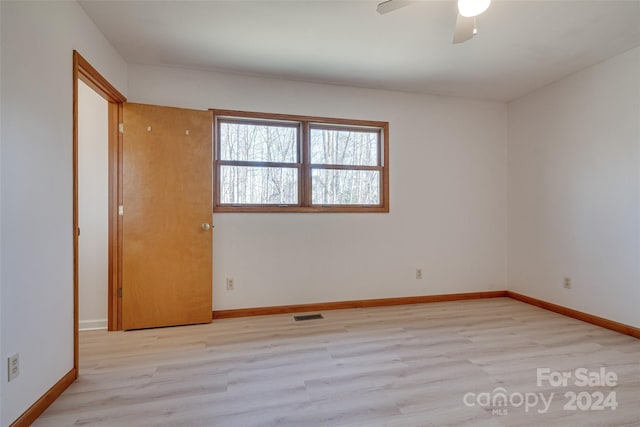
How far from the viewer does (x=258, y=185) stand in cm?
315

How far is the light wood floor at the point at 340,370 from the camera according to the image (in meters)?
1.54

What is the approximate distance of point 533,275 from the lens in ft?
11.5

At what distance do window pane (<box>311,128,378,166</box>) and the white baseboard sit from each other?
2.65 meters

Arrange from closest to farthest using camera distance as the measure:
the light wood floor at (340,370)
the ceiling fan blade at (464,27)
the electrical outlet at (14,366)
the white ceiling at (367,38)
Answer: the electrical outlet at (14,366) → the light wood floor at (340,370) → the ceiling fan blade at (464,27) → the white ceiling at (367,38)

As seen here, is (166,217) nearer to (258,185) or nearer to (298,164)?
(258,185)

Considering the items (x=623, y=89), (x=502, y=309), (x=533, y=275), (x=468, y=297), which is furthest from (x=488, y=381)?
(x=623, y=89)

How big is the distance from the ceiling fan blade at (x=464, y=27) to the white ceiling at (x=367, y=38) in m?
0.23

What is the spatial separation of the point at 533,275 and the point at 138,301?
442 centimetres

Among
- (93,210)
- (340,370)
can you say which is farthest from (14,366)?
(340,370)

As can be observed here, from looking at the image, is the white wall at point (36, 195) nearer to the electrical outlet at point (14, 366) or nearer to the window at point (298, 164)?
the electrical outlet at point (14, 366)

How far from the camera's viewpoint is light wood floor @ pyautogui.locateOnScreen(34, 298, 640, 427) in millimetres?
1543

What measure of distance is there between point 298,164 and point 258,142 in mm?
502

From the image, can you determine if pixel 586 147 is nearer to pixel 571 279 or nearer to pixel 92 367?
pixel 571 279

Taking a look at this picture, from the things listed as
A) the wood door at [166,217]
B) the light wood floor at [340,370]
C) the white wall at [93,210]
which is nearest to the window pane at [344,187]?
the wood door at [166,217]
